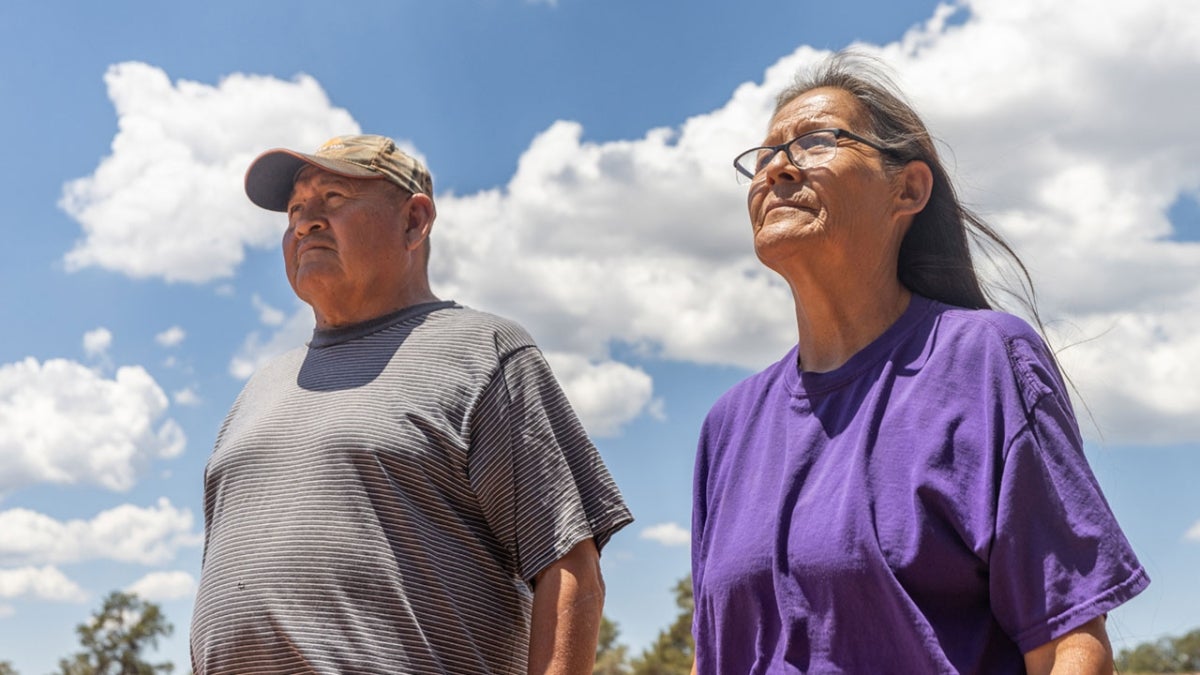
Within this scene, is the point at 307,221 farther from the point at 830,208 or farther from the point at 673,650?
the point at 673,650

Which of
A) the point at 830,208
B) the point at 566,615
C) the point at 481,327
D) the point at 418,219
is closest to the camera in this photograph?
the point at 830,208

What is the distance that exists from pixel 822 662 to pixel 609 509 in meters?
1.15

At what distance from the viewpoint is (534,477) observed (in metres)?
3.40

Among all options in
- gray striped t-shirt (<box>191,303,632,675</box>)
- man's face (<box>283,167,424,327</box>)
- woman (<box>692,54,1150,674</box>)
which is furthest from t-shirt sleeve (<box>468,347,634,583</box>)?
man's face (<box>283,167,424,327</box>)

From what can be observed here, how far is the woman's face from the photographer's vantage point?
2773 millimetres

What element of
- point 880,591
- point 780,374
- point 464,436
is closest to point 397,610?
point 464,436

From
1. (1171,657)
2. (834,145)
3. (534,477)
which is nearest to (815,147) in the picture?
(834,145)

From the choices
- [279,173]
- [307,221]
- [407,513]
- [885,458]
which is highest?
[279,173]

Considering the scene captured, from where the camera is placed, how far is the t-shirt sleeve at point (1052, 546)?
222 centimetres

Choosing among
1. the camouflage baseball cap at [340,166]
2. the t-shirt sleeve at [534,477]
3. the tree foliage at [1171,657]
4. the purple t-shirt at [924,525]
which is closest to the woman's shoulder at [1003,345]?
the purple t-shirt at [924,525]

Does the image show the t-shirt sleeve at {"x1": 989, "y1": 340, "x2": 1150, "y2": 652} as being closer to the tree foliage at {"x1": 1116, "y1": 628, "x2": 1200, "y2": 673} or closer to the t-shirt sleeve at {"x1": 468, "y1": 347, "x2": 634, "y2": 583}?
the t-shirt sleeve at {"x1": 468, "y1": 347, "x2": 634, "y2": 583}

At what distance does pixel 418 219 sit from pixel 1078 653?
2460 mm

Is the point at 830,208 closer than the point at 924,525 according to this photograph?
No

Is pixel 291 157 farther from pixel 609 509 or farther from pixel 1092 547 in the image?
pixel 1092 547
